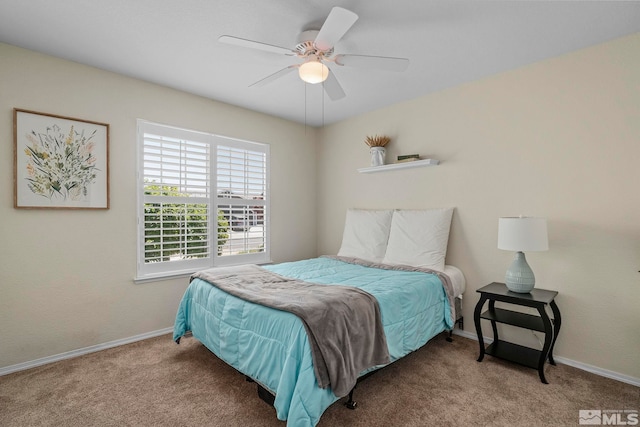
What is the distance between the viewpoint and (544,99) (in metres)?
2.66

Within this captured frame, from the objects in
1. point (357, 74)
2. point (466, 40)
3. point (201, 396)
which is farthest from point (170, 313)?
point (466, 40)

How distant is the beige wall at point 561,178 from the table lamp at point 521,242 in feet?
1.09

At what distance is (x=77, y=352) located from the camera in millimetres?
2680

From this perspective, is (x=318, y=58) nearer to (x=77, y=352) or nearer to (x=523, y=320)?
(x=523, y=320)

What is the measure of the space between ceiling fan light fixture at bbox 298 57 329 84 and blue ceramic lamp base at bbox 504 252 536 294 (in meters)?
2.06

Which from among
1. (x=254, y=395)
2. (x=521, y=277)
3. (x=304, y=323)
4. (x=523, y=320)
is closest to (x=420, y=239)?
(x=521, y=277)

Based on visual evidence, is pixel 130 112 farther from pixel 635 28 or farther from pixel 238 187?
pixel 635 28

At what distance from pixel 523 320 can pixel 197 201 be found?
3.25m

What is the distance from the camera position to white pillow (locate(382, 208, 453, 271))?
3.08m

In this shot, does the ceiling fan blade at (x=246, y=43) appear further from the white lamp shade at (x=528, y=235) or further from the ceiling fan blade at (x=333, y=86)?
the white lamp shade at (x=528, y=235)

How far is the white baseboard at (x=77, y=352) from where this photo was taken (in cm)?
242

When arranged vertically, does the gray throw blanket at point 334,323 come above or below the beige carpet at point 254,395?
above

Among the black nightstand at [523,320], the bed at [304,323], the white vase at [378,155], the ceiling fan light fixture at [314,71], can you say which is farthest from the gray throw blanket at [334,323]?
the white vase at [378,155]

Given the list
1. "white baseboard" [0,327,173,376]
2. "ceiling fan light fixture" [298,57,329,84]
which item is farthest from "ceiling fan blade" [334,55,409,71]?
"white baseboard" [0,327,173,376]
